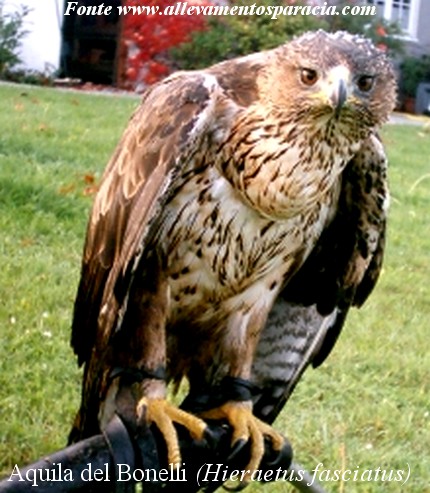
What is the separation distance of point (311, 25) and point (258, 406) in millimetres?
14299

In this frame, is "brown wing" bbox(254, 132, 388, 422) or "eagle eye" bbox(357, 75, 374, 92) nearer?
"eagle eye" bbox(357, 75, 374, 92)

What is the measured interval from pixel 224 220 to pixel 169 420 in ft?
1.52

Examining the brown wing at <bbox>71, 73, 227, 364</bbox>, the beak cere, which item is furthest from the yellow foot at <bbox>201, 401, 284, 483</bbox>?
the beak cere

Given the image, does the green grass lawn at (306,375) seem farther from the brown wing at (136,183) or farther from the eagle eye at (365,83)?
the eagle eye at (365,83)

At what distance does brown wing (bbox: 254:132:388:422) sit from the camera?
2768 mm

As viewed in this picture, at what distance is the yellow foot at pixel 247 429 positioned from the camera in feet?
7.84

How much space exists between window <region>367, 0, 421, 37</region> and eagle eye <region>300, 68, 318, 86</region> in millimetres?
23266

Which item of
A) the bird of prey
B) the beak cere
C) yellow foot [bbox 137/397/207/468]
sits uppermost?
the beak cere

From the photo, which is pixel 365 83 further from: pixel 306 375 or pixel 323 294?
pixel 306 375

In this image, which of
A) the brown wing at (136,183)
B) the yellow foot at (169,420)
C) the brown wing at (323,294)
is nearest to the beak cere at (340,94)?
the brown wing at (136,183)

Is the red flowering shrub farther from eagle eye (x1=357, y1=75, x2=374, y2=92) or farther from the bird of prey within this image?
eagle eye (x1=357, y1=75, x2=374, y2=92)

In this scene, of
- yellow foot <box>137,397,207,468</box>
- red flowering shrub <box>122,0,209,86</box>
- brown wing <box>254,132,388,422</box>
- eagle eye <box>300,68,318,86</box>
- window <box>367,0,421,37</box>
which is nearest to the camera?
yellow foot <box>137,397,207,468</box>

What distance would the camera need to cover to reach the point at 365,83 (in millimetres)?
2365

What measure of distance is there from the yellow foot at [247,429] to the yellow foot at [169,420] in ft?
0.39
